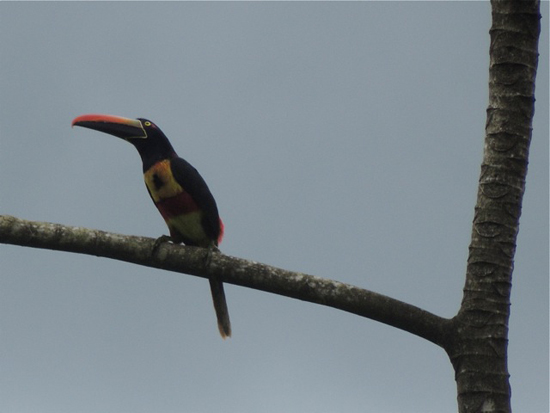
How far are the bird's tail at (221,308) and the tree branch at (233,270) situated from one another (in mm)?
2076

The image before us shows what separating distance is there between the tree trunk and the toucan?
110 inches

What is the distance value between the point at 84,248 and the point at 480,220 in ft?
7.14

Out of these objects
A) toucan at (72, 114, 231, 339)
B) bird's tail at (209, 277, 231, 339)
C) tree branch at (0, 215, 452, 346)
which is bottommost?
tree branch at (0, 215, 452, 346)

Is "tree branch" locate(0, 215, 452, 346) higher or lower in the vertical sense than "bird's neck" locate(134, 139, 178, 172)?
lower

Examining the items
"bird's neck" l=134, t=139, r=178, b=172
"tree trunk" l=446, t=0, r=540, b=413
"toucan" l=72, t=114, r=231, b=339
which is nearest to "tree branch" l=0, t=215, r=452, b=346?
"tree trunk" l=446, t=0, r=540, b=413

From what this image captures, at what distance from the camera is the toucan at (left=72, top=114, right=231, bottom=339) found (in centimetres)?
686

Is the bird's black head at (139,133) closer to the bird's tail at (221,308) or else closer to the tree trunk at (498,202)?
the bird's tail at (221,308)

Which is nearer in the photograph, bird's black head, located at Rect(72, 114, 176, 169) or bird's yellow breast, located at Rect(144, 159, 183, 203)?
bird's yellow breast, located at Rect(144, 159, 183, 203)

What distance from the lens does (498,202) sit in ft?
14.8

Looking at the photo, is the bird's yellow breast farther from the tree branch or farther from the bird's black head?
the tree branch

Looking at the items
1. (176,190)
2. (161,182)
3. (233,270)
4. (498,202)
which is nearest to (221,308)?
(176,190)

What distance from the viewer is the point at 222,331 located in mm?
6977

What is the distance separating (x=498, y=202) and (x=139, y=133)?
141 inches

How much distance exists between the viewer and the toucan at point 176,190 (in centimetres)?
686
